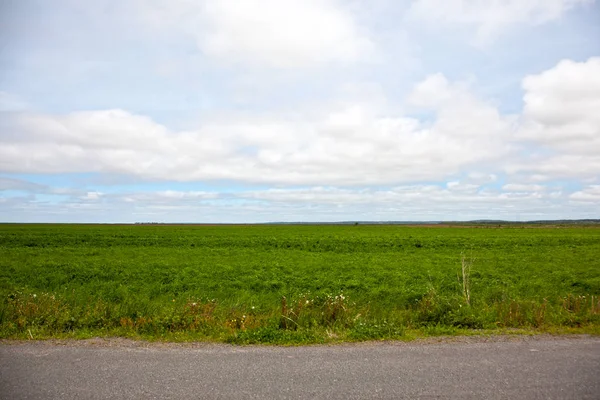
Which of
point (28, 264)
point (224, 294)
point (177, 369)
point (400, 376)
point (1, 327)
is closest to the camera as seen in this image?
point (400, 376)

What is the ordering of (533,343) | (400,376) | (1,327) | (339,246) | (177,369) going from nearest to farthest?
(400,376), (177,369), (533,343), (1,327), (339,246)

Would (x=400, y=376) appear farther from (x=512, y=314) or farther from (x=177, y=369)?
(x=512, y=314)

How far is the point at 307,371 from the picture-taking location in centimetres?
487

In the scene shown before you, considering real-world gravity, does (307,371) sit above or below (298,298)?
above

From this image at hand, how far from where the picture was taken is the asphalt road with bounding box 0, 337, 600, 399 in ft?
14.0

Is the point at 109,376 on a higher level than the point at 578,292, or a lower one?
higher

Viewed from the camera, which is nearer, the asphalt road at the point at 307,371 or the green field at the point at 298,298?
the asphalt road at the point at 307,371

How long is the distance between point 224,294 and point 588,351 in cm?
1120

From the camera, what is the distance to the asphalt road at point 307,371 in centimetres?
427

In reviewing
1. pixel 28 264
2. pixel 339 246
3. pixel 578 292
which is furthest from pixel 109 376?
pixel 339 246

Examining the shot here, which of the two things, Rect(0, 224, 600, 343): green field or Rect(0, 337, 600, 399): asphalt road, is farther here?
Rect(0, 224, 600, 343): green field

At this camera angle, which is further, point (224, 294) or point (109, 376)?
point (224, 294)

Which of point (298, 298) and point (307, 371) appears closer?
point (307, 371)

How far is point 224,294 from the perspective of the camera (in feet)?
46.1
